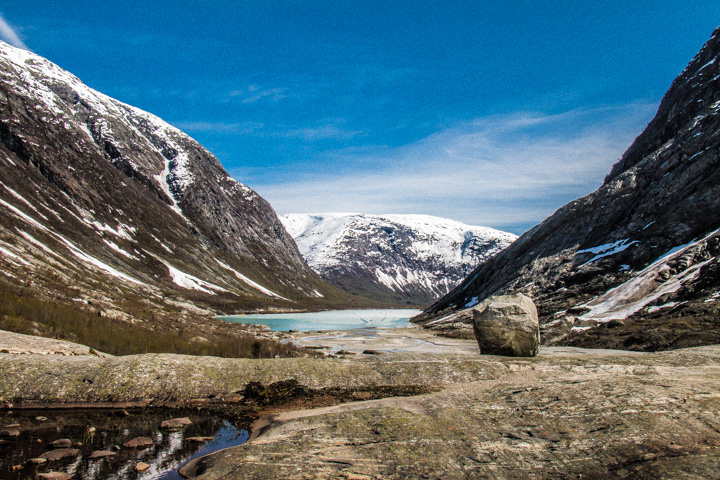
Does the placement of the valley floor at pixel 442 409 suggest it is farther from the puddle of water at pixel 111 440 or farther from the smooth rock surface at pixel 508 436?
the puddle of water at pixel 111 440

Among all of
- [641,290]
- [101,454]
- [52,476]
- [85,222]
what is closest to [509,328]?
[101,454]

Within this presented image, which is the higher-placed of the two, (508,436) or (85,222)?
(85,222)

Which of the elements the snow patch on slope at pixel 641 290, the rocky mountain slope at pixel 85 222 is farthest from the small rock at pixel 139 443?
the snow patch on slope at pixel 641 290

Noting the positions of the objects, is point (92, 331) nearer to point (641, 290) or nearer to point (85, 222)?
point (641, 290)

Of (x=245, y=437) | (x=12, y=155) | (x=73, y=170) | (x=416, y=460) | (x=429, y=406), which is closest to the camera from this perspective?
(x=416, y=460)

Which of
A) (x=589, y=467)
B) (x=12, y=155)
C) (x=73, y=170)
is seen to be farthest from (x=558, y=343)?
(x=73, y=170)

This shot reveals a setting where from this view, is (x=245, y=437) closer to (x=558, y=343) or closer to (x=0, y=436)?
(x=0, y=436)

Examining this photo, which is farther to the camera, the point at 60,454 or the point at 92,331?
the point at 92,331
